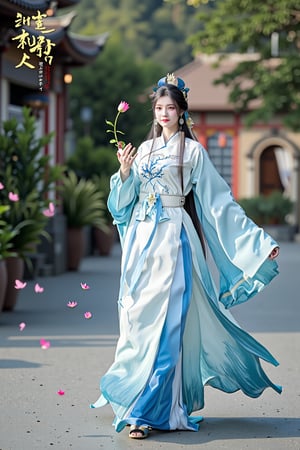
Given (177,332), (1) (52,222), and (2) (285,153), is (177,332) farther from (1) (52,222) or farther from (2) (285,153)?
(2) (285,153)

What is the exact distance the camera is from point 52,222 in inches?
722

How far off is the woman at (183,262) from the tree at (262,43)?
13376 millimetres

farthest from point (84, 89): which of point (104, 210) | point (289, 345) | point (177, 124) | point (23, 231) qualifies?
point (177, 124)

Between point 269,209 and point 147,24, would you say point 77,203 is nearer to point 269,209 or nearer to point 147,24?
point 269,209

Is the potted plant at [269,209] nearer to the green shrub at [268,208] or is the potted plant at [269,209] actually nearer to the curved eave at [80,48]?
the green shrub at [268,208]

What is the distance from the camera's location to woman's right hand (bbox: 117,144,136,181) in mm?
6625

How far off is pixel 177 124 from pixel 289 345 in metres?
3.85

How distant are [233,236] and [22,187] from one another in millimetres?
8347

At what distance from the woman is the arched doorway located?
31217mm

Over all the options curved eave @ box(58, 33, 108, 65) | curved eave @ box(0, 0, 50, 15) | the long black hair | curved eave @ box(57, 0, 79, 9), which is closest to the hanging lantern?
curved eave @ box(58, 33, 108, 65)

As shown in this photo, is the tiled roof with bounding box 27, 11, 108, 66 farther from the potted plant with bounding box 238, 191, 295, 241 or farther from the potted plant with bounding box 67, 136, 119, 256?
the potted plant with bounding box 238, 191, 295, 241

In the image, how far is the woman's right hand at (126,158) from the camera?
6625mm

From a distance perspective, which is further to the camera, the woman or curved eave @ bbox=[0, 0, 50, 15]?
curved eave @ bbox=[0, 0, 50, 15]

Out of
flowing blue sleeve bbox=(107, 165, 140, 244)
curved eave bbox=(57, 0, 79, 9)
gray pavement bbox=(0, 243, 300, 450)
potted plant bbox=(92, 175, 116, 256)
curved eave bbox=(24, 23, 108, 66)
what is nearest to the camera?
gray pavement bbox=(0, 243, 300, 450)
